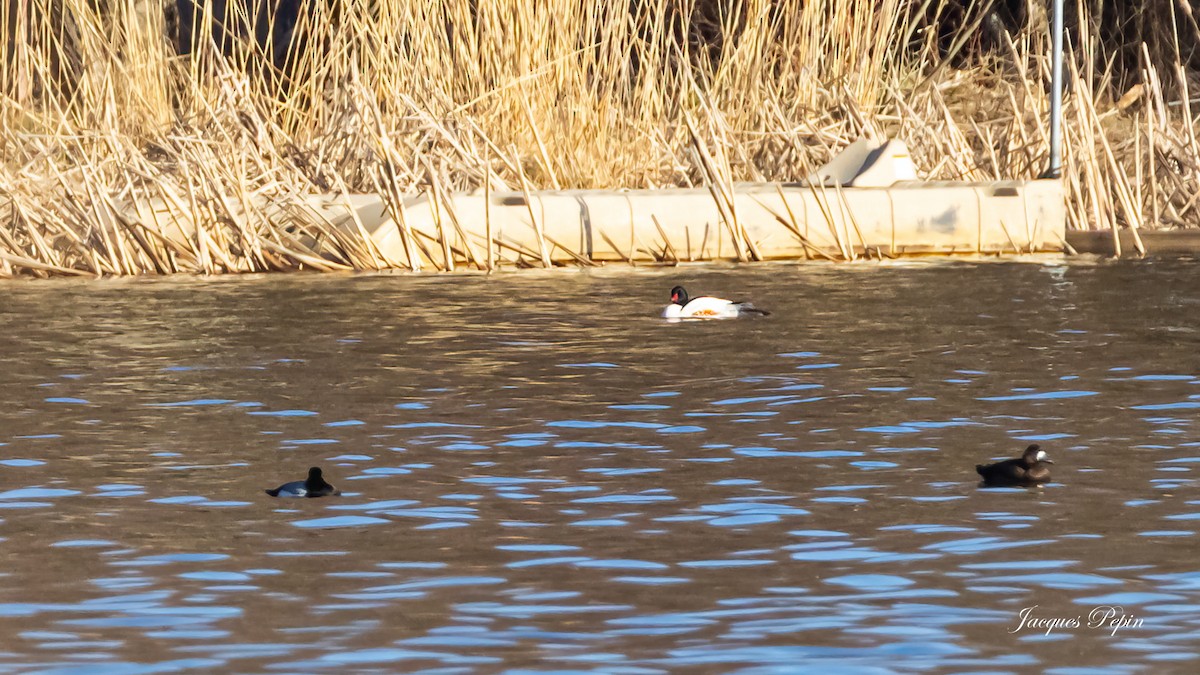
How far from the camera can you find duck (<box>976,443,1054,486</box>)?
764cm

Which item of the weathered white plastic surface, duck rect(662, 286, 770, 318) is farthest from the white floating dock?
duck rect(662, 286, 770, 318)

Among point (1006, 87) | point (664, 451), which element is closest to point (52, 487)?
point (664, 451)

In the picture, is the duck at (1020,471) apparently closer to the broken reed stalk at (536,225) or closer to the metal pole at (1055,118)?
the broken reed stalk at (536,225)

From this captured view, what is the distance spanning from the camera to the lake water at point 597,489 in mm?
5723

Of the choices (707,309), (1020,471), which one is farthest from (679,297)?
(1020,471)

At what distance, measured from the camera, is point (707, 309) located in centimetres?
1339

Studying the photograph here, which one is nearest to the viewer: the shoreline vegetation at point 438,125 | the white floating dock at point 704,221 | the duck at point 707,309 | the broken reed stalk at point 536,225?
the duck at point 707,309

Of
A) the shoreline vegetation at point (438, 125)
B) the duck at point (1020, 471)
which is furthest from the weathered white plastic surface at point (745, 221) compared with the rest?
the duck at point (1020, 471)

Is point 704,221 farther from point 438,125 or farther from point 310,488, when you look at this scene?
point 310,488

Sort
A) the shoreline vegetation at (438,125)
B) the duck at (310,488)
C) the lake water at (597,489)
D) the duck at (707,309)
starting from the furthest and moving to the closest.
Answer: the shoreline vegetation at (438,125)
the duck at (707,309)
the duck at (310,488)
the lake water at (597,489)

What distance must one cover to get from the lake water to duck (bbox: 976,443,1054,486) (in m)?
0.06

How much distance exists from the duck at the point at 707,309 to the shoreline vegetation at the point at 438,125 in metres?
3.37

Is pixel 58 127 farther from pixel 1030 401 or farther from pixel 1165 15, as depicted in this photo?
pixel 1165 15

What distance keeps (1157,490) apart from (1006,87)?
526 inches
